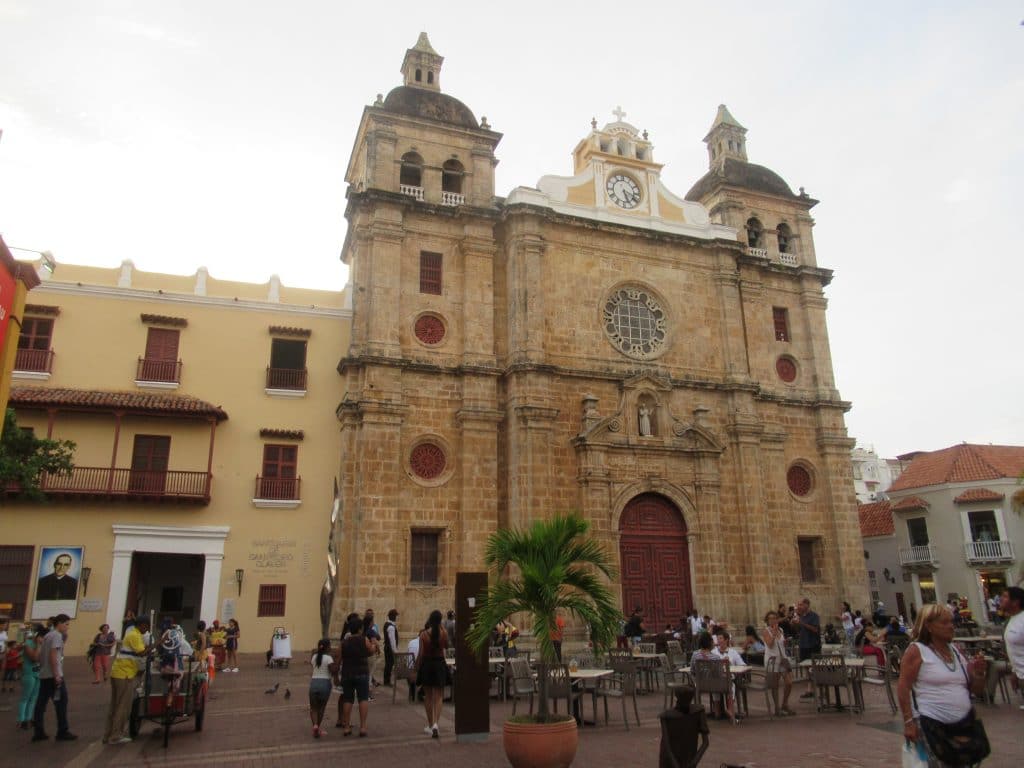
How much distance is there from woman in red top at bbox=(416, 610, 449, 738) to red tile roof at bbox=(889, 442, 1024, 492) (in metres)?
29.6

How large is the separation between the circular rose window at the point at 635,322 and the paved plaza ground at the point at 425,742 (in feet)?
43.2

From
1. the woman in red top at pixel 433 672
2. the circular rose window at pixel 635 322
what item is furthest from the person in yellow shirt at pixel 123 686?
the circular rose window at pixel 635 322

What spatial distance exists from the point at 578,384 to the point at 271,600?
10755mm

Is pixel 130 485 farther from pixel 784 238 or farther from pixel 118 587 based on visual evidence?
pixel 784 238

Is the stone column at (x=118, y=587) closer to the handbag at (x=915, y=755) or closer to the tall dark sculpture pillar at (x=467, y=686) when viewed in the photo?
the tall dark sculpture pillar at (x=467, y=686)

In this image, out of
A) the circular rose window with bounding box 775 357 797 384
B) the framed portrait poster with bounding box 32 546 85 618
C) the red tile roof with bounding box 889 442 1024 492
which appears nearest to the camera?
the framed portrait poster with bounding box 32 546 85 618

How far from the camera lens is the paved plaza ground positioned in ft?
29.9

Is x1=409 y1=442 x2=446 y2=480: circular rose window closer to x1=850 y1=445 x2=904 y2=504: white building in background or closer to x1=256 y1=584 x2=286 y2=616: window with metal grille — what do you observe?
x1=256 y1=584 x2=286 y2=616: window with metal grille

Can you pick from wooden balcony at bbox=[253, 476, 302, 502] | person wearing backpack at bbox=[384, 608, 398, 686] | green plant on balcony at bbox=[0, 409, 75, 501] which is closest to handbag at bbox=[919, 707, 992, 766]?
person wearing backpack at bbox=[384, 608, 398, 686]

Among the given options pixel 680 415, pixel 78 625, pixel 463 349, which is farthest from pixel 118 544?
pixel 680 415

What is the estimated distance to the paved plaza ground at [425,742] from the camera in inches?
359

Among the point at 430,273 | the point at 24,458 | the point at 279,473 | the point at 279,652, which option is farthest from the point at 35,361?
the point at 430,273

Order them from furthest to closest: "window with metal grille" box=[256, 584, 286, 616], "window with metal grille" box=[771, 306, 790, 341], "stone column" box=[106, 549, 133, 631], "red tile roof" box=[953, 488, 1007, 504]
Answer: "red tile roof" box=[953, 488, 1007, 504] < "window with metal grille" box=[771, 306, 790, 341] < "window with metal grille" box=[256, 584, 286, 616] < "stone column" box=[106, 549, 133, 631]

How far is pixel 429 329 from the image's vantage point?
2248cm
